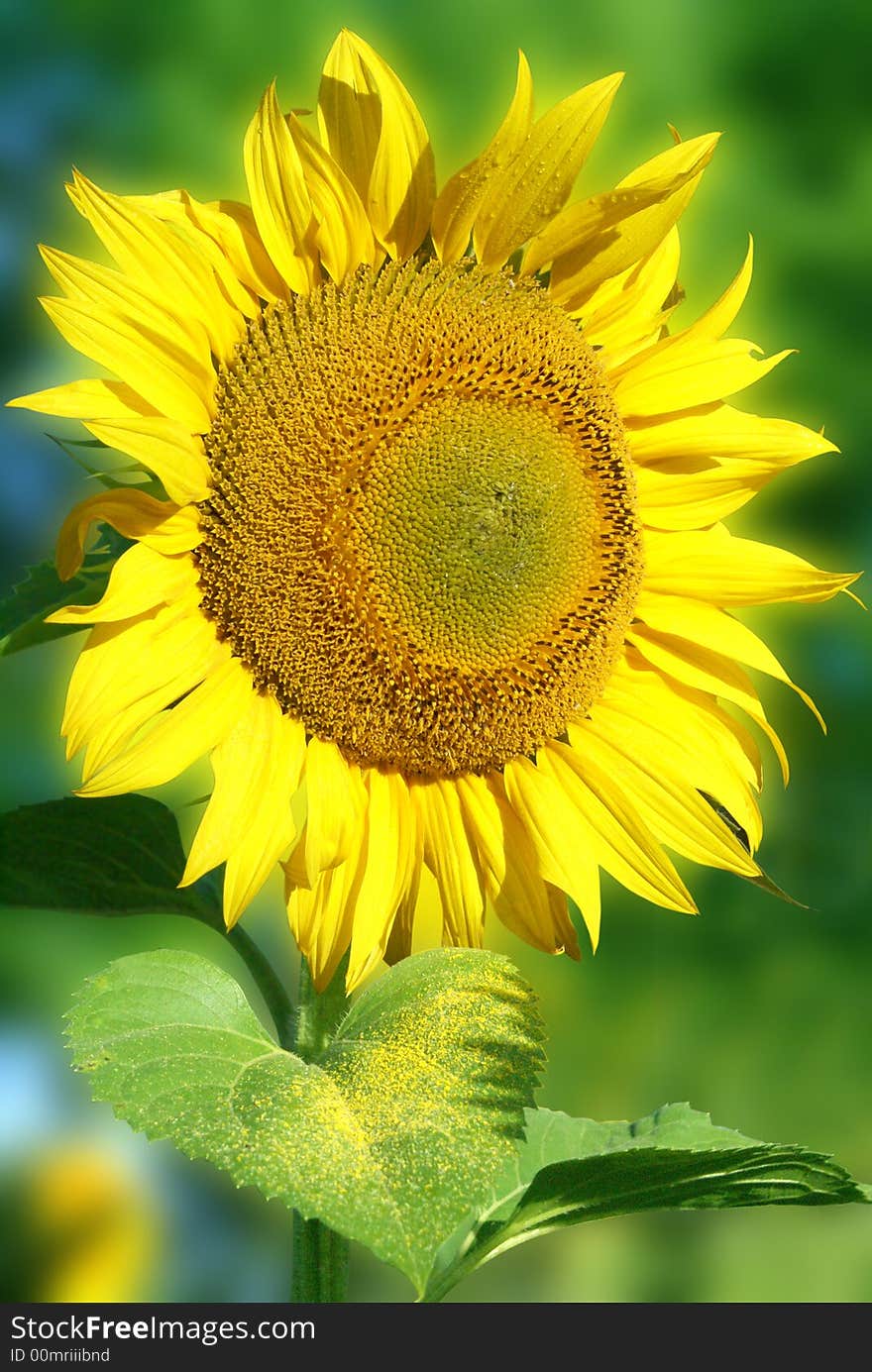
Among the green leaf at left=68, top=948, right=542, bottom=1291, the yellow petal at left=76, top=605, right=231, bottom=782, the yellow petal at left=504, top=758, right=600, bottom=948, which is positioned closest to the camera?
the green leaf at left=68, top=948, right=542, bottom=1291

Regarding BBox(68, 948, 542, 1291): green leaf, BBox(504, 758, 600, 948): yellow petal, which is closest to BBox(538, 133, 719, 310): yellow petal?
BBox(504, 758, 600, 948): yellow petal


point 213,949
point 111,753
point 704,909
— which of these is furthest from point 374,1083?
point 704,909

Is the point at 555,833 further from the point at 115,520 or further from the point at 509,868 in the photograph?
the point at 115,520

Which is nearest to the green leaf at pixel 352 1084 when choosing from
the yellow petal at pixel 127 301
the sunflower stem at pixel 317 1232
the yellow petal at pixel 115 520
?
the sunflower stem at pixel 317 1232

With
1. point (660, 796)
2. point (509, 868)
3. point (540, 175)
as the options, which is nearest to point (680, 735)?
point (660, 796)

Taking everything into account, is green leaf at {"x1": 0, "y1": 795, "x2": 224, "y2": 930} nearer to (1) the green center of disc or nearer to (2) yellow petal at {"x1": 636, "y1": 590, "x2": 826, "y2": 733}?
(1) the green center of disc

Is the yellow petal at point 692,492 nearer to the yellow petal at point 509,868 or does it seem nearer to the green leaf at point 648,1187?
the yellow petal at point 509,868
